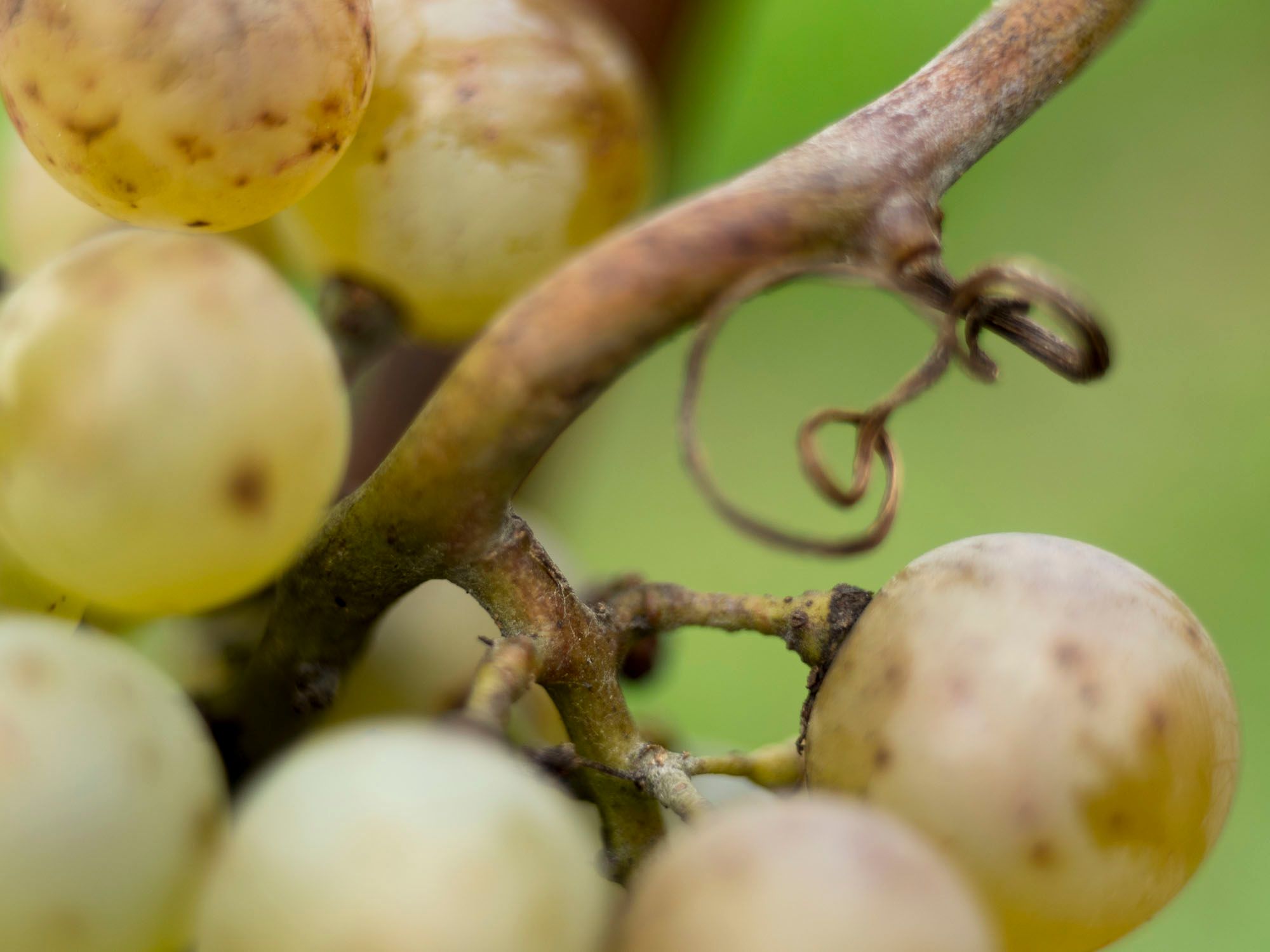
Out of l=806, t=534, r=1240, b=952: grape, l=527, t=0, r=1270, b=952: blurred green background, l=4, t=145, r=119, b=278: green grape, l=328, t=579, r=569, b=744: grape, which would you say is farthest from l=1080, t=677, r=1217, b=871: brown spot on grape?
l=527, t=0, r=1270, b=952: blurred green background

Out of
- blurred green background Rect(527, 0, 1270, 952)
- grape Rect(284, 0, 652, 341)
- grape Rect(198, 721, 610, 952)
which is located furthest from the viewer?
blurred green background Rect(527, 0, 1270, 952)

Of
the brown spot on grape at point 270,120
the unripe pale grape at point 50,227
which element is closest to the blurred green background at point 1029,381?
the unripe pale grape at point 50,227

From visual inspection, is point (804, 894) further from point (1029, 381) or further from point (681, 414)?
point (1029, 381)

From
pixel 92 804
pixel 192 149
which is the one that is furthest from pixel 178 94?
pixel 92 804

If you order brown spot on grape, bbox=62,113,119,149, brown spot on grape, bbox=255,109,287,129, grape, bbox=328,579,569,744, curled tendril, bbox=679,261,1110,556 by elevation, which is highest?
brown spot on grape, bbox=255,109,287,129

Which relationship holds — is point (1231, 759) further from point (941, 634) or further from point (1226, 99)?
point (1226, 99)

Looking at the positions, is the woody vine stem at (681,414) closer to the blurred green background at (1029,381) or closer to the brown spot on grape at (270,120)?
the brown spot on grape at (270,120)

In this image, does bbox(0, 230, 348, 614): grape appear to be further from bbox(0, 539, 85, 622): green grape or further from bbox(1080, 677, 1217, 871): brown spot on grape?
bbox(1080, 677, 1217, 871): brown spot on grape
